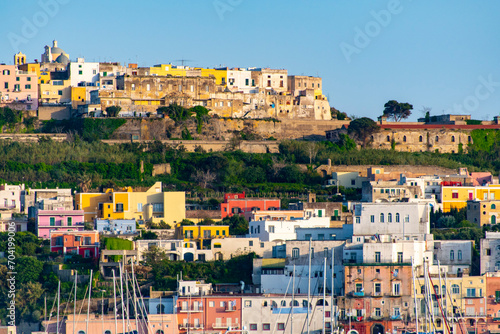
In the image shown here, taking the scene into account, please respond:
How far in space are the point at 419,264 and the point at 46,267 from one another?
43.6 ft

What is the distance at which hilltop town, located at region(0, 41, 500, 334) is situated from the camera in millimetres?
39094

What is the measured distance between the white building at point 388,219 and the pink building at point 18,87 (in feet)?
78.6

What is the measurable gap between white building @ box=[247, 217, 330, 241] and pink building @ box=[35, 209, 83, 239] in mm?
7015

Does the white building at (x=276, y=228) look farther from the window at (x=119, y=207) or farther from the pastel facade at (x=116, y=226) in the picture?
the window at (x=119, y=207)

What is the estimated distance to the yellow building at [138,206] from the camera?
4894 cm

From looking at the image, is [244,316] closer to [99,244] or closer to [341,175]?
[99,244]

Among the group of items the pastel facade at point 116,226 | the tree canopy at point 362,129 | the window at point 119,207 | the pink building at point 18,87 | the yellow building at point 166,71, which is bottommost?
the pastel facade at point 116,226

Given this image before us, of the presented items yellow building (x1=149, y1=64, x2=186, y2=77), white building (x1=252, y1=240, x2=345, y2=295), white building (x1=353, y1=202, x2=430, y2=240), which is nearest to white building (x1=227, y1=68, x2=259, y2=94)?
yellow building (x1=149, y1=64, x2=186, y2=77)

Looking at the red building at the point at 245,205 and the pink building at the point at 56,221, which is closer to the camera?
the pink building at the point at 56,221

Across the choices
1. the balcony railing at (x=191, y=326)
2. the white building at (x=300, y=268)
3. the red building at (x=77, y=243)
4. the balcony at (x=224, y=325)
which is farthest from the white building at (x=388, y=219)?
the red building at (x=77, y=243)

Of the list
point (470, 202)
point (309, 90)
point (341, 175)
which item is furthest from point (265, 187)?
point (309, 90)

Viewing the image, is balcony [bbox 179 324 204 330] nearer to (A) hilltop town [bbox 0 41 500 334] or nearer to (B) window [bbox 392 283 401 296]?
(A) hilltop town [bbox 0 41 500 334]

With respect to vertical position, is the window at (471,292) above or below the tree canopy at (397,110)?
below
